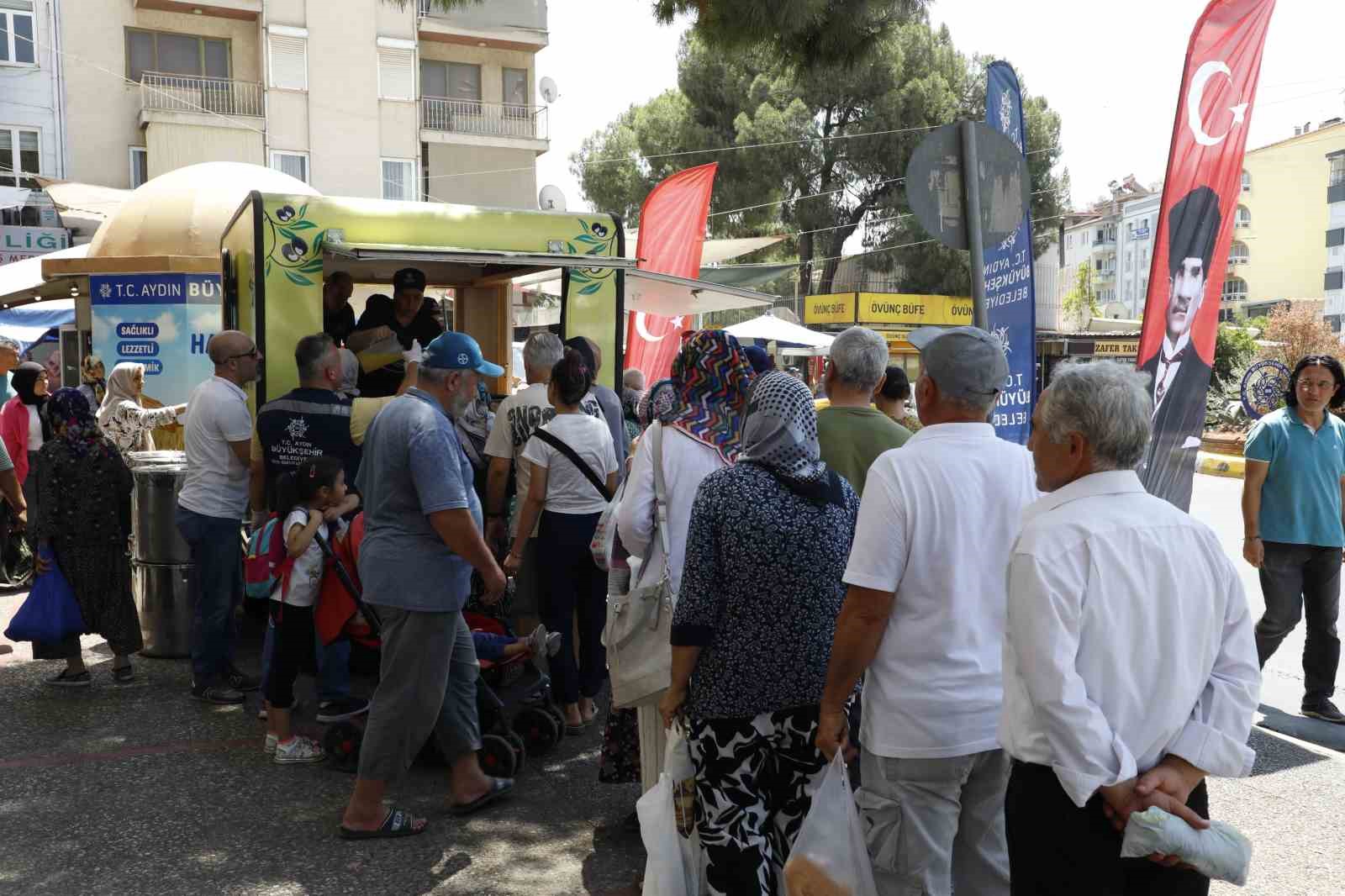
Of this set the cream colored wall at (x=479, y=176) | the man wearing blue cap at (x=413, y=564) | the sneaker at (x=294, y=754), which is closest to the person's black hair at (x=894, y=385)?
the man wearing blue cap at (x=413, y=564)

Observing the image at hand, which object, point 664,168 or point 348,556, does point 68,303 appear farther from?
point 664,168

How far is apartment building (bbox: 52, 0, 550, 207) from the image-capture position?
28094 mm

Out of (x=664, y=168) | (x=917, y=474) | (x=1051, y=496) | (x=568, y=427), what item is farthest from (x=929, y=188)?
(x=664, y=168)

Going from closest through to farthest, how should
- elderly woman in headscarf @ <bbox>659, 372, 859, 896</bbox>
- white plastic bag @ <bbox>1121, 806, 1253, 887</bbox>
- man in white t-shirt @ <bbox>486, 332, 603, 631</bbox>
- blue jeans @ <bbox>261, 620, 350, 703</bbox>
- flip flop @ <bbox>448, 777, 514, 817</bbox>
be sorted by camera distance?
white plastic bag @ <bbox>1121, 806, 1253, 887</bbox>, elderly woman in headscarf @ <bbox>659, 372, 859, 896</bbox>, flip flop @ <bbox>448, 777, 514, 817</bbox>, blue jeans @ <bbox>261, 620, 350, 703</bbox>, man in white t-shirt @ <bbox>486, 332, 603, 631</bbox>

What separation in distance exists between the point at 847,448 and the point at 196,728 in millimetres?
3703

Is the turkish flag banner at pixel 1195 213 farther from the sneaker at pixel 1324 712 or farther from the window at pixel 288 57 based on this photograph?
the window at pixel 288 57

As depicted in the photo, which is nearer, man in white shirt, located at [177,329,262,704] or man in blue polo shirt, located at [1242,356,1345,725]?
man in blue polo shirt, located at [1242,356,1345,725]

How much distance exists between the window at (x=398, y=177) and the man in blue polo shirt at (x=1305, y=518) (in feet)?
91.2

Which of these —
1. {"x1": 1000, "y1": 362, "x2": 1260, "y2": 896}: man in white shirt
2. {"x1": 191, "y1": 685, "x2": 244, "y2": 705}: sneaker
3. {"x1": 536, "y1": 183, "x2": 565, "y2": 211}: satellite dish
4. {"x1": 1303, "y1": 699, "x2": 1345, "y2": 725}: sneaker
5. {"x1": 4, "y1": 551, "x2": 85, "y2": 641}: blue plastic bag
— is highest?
{"x1": 536, "y1": 183, "x2": 565, "y2": 211}: satellite dish

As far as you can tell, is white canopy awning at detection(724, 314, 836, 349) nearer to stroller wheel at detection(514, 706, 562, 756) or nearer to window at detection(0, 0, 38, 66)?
stroller wheel at detection(514, 706, 562, 756)

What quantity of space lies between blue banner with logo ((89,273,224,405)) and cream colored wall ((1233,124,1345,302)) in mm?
65361

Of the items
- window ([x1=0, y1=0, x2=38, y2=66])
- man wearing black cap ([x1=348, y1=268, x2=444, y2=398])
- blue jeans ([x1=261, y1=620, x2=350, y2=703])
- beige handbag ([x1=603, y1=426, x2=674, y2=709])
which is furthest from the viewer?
window ([x1=0, y1=0, x2=38, y2=66])

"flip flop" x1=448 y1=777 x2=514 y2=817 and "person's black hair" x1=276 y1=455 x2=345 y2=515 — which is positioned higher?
"person's black hair" x1=276 y1=455 x2=345 y2=515

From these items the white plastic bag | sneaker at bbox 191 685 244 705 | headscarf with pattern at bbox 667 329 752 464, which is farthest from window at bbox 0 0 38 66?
the white plastic bag
